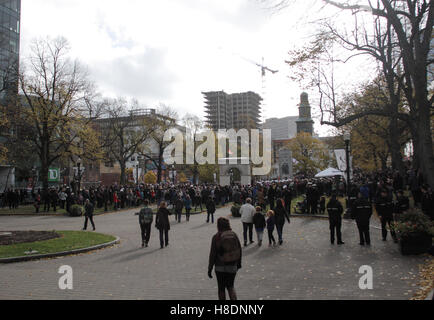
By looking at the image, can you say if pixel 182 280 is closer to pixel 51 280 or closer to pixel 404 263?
pixel 51 280

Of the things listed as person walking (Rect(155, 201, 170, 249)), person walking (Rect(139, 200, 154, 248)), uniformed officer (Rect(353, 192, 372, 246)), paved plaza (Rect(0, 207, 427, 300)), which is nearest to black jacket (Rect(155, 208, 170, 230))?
person walking (Rect(155, 201, 170, 249))

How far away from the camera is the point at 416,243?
10.2 metres

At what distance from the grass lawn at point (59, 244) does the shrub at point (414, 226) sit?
10378 millimetres

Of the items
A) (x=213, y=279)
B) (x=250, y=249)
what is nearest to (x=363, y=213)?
(x=250, y=249)

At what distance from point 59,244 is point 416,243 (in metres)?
11.8

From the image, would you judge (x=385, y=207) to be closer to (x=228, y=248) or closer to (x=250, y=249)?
(x=250, y=249)

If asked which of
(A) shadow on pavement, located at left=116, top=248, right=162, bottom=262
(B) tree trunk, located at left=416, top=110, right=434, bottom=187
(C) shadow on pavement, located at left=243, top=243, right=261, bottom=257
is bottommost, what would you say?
(A) shadow on pavement, located at left=116, top=248, right=162, bottom=262

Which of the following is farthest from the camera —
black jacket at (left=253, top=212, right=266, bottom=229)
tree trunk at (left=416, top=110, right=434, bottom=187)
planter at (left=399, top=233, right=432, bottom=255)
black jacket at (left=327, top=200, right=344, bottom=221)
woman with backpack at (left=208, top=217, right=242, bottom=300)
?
tree trunk at (left=416, top=110, right=434, bottom=187)

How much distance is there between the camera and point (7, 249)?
1175cm

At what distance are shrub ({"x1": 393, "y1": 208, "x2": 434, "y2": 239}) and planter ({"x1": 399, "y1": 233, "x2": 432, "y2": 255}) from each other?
0.28 feet

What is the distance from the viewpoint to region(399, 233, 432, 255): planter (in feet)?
33.3

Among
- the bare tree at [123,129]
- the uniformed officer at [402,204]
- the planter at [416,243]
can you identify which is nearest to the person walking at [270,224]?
the planter at [416,243]

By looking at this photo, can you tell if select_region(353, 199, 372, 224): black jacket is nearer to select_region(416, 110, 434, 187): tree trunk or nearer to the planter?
the planter

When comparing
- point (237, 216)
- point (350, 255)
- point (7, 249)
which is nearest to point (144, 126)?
point (237, 216)
